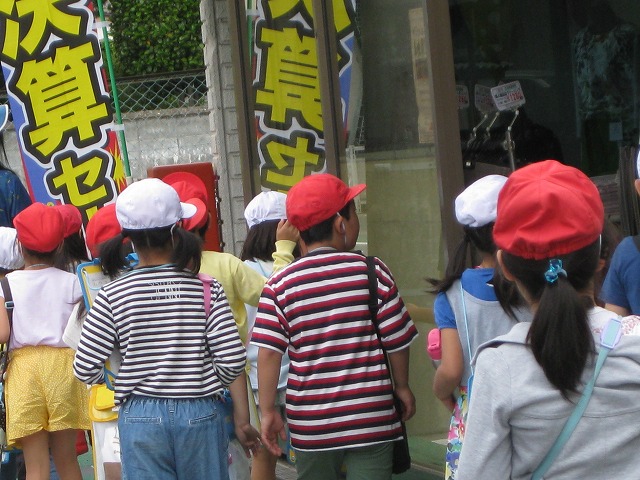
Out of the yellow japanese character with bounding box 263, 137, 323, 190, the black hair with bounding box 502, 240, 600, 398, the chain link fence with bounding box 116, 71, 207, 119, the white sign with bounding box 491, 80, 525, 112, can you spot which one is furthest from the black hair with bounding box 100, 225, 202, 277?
the chain link fence with bounding box 116, 71, 207, 119

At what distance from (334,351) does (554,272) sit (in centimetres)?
180

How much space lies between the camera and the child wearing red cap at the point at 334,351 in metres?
3.89

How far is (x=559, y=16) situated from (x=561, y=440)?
538cm

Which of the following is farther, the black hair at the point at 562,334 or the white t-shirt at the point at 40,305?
the white t-shirt at the point at 40,305

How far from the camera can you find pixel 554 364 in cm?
215

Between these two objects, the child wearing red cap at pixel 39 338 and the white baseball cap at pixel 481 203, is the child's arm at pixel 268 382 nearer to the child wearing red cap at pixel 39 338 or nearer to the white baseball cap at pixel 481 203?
the white baseball cap at pixel 481 203

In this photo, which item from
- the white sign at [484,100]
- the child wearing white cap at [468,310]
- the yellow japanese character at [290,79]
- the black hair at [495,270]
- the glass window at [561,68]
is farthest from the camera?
the glass window at [561,68]

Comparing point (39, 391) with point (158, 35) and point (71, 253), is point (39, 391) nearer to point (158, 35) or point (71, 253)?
point (71, 253)

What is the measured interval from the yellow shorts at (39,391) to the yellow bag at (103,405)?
702 millimetres

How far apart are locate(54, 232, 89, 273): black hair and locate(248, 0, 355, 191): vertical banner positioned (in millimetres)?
1616

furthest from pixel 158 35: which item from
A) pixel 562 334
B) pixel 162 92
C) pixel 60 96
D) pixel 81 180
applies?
pixel 562 334

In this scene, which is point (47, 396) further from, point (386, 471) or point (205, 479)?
point (386, 471)

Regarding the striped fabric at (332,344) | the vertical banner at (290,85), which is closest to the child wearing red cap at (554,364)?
the striped fabric at (332,344)

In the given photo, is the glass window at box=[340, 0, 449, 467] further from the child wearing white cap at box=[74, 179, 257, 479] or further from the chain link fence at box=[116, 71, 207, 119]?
the chain link fence at box=[116, 71, 207, 119]
